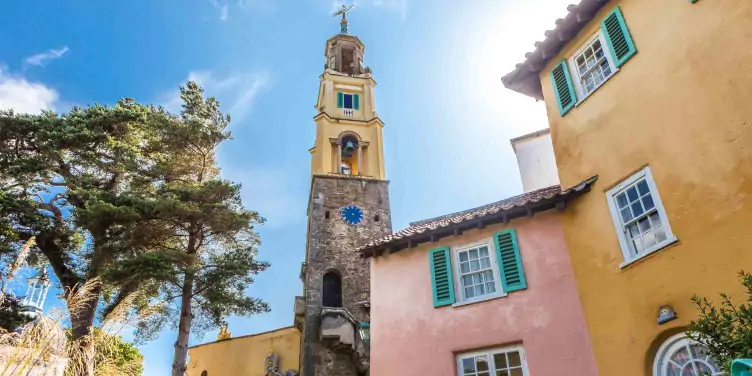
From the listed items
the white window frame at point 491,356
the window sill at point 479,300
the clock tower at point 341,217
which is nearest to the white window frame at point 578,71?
the window sill at point 479,300

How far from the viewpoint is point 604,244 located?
33.2 ft

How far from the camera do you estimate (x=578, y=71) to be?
475 inches

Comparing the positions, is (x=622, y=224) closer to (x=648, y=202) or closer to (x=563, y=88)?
(x=648, y=202)

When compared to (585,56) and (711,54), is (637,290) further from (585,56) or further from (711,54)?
(585,56)

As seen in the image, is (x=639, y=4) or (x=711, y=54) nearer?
(x=711, y=54)

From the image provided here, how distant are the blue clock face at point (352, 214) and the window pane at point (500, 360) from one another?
1609cm

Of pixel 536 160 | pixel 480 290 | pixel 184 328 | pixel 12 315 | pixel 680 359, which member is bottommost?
pixel 680 359

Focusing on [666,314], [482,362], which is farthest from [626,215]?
[482,362]

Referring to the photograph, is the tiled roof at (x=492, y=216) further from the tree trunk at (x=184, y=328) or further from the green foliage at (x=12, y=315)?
the green foliage at (x=12, y=315)

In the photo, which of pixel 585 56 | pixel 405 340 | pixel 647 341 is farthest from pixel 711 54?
pixel 405 340

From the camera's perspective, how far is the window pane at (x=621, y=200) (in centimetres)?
1005

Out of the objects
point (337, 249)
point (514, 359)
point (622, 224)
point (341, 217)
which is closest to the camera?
point (622, 224)

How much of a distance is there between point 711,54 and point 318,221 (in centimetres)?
1935

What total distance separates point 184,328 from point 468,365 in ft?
38.3
